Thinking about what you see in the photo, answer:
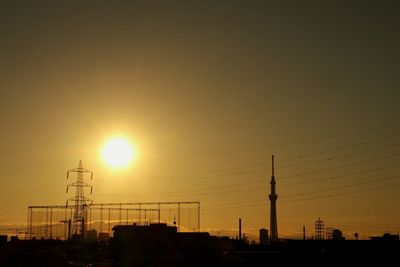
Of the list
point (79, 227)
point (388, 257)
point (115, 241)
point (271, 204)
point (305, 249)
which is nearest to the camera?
point (388, 257)

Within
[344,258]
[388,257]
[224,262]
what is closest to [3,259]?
[224,262]

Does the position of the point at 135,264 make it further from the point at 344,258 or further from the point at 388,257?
the point at 388,257

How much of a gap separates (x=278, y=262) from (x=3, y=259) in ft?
118

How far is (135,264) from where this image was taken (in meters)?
71.0

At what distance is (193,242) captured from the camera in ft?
257

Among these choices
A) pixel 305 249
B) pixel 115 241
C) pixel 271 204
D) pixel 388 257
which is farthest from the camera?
pixel 271 204

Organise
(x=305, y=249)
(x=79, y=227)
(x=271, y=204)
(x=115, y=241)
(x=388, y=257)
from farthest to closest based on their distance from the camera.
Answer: (x=271, y=204)
(x=79, y=227)
(x=115, y=241)
(x=305, y=249)
(x=388, y=257)

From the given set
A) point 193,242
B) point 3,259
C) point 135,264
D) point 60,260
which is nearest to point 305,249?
point 193,242

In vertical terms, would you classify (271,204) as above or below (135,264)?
above

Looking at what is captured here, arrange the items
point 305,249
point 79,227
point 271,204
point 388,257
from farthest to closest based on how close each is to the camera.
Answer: point 271,204
point 79,227
point 305,249
point 388,257

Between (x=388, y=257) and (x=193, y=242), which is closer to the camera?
(x=388, y=257)

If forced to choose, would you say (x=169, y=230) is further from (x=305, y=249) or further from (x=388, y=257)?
(x=388, y=257)

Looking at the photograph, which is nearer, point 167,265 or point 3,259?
point 167,265

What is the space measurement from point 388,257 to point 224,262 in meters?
18.5
